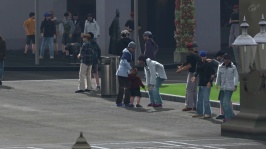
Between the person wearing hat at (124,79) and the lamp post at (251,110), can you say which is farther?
the person wearing hat at (124,79)

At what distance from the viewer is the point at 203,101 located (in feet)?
93.1

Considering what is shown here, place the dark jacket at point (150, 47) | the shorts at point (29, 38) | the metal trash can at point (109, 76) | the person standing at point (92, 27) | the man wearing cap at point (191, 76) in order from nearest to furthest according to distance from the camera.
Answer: the man wearing cap at point (191, 76) < the metal trash can at point (109, 76) < the dark jacket at point (150, 47) < the person standing at point (92, 27) < the shorts at point (29, 38)

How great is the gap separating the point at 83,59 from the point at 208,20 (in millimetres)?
15295

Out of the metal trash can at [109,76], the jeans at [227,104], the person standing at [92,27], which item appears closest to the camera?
the jeans at [227,104]

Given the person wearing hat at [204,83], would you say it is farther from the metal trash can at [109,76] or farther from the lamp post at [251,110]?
the metal trash can at [109,76]

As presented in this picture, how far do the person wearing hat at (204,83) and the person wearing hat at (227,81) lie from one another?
0.62 metres

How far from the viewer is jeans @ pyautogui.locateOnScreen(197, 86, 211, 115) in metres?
28.2

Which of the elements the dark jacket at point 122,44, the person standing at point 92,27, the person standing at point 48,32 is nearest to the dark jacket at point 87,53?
the dark jacket at point 122,44

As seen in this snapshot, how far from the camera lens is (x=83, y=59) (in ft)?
110

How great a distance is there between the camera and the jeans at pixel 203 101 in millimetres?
28234

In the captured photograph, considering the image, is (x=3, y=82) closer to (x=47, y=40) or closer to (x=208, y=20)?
(x=47, y=40)

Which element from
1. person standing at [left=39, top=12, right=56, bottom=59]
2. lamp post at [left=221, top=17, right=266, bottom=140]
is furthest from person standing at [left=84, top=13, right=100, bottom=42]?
lamp post at [left=221, top=17, right=266, bottom=140]

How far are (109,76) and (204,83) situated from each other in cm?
531

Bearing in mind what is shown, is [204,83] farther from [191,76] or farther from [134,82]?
[134,82]
